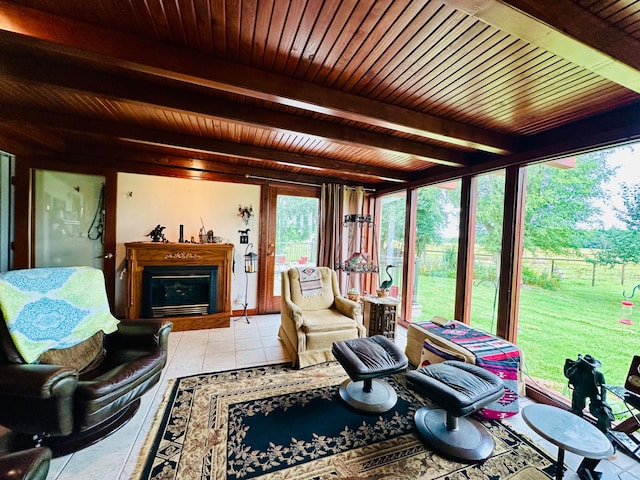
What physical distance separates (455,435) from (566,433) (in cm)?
66

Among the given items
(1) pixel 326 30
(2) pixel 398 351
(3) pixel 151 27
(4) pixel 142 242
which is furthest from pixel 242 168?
(2) pixel 398 351

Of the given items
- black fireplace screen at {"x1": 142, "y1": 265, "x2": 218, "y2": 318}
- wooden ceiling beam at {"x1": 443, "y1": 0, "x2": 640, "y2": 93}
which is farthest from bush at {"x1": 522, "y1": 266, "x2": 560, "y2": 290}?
black fireplace screen at {"x1": 142, "y1": 265, "x2": 218, "y2": 318}

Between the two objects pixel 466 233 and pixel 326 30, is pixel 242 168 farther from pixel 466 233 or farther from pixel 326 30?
pixel 466 233

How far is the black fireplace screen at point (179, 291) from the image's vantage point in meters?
3.45

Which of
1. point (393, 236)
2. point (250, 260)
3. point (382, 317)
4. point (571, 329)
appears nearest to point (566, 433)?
point (571, 329)

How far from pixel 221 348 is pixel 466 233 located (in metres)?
3.49

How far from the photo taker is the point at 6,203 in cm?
315

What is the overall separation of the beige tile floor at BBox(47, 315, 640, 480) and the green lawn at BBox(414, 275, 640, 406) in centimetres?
57

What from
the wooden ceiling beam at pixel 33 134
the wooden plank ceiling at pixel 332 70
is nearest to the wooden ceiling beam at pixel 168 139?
the wooden plank ceiling at pixel 332 70

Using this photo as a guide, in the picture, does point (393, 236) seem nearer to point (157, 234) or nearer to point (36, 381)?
point (157, 234)

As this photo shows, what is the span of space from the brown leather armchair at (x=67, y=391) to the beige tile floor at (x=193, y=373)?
108 mm

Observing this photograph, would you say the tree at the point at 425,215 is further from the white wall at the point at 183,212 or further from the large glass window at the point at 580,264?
the white wall at the point at 183,212

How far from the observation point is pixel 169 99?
192 cm

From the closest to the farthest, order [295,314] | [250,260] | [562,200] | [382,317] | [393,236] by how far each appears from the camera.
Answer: [562,200]
[295,314]
[382,317]
[250,260]
[393,236]
